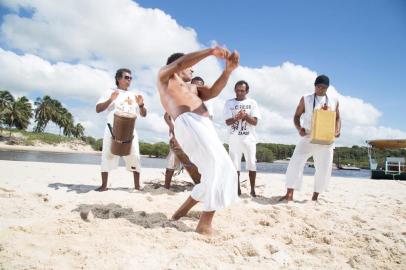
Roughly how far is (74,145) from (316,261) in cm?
7212

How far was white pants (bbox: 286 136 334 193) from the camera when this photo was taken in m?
5.28

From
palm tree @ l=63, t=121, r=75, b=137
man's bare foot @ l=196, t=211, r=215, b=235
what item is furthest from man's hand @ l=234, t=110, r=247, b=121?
palm tree @ l=63, t=121, r=75, b=137

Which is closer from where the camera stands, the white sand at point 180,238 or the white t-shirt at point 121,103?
the white sand at point 180,238

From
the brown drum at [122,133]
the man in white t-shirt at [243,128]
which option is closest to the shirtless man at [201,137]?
the brown drum at [122,133]

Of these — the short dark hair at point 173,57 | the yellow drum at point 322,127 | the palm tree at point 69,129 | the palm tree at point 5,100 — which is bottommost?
the yellow drum at point 322,127

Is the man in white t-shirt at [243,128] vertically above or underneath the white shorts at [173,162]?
above

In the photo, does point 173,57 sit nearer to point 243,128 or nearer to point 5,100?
point 243,128

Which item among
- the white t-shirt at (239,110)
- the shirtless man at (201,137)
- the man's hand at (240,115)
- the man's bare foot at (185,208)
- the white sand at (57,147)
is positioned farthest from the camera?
the white sand at (57,147)

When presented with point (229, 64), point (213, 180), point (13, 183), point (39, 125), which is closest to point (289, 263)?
point (213, 180)

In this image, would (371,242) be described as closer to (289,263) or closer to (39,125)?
(289,263)

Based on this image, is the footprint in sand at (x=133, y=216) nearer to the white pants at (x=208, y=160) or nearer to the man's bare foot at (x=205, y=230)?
the man's bare foot at (x=205, y=230)

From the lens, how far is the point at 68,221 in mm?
2848

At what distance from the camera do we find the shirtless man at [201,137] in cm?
285

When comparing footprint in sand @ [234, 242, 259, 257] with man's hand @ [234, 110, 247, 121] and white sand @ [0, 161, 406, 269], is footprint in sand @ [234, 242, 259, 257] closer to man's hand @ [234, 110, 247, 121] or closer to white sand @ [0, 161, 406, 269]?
white sand @ [0, 161, 406, 269]
